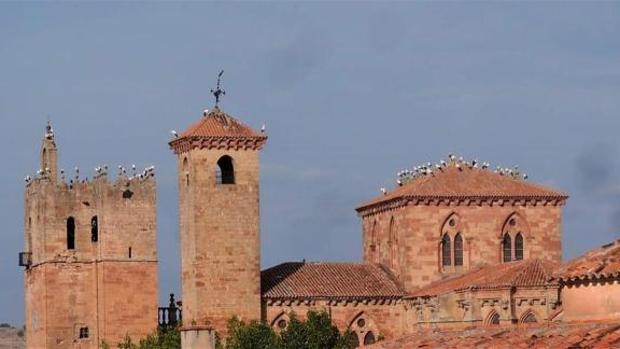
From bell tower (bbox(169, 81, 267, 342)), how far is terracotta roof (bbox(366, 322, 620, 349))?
32.3m

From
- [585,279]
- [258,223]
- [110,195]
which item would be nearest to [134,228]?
[110,195]

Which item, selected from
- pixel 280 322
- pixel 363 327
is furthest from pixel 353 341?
pixel 280 322

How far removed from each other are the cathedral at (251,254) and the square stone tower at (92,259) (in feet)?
0.11

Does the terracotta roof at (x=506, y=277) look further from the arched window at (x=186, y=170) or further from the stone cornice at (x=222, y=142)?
the arched window at (x=186, y=170)

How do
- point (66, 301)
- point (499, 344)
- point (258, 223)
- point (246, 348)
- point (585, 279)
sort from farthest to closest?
1. point (66, 301)
2. point (258, 223)
3. point (246, 348)
4. point (585, 279)
5. point (499, 344)

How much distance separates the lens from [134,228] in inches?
2950

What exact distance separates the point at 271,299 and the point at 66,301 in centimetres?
835

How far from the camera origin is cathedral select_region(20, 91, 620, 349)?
6800cm

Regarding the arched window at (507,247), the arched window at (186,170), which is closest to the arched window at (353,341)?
the arched window at (507,247)

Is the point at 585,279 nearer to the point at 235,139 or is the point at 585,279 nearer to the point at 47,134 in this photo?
the point at 235,139

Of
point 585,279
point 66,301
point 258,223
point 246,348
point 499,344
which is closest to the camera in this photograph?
point 499,344

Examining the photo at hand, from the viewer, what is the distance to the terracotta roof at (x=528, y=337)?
2922 centimetres

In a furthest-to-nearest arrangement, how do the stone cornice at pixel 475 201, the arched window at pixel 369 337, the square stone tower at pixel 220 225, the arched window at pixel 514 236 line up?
the arched window at pixel 514 236, the stone cornice at pixel 475 201, the arched window at pixel 369 337, the square stone tower at pixel 220 225

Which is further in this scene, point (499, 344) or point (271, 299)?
point (271, 299)
